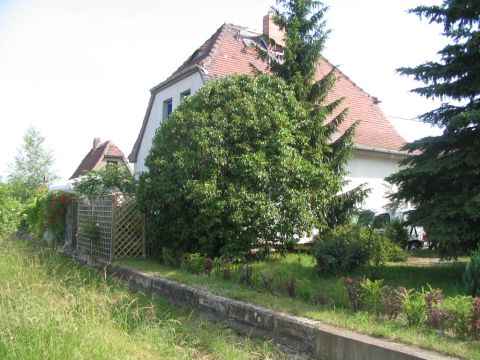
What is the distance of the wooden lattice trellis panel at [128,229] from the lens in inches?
480

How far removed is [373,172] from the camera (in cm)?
1836

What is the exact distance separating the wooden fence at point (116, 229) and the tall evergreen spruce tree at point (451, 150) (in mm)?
6833

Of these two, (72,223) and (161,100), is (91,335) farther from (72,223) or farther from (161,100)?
(161,100)

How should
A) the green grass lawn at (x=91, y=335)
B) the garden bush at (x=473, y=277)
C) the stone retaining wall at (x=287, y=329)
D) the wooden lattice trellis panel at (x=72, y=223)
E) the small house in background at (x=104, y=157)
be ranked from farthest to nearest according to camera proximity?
1. the small house in background at (x=104, y=157)
2. the wooden lattice trellis panel at (x=72, y=223)
3. the garden bush at (x=473, y=277)
4. the stone retaining wall at (x=287, y=329)
5. the green grass lawn at (x=91, y=335)

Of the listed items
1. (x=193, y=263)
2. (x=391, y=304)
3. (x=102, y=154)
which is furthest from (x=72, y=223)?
(x=102, y=154)

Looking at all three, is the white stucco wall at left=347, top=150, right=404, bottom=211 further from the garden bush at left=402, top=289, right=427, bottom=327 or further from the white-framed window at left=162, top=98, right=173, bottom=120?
the garden bush at left=402, top=289, right=427, bottom=327

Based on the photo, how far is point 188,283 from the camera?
8117 mm

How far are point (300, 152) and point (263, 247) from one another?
2.47 m

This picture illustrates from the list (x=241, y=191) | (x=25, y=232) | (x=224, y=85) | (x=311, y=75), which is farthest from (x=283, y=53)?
(x=25, y=232)

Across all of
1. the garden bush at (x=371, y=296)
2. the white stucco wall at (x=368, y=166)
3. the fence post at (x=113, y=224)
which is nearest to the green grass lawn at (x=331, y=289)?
the garden bush at (x=371, y=296)

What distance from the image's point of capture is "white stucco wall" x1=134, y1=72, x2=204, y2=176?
17.8 meters

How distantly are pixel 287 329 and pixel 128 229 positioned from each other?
299 inches

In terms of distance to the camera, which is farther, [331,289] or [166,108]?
[166,108]

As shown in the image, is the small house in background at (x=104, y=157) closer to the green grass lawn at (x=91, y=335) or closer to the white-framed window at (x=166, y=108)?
the white-framed window at (x=166, y=108)
